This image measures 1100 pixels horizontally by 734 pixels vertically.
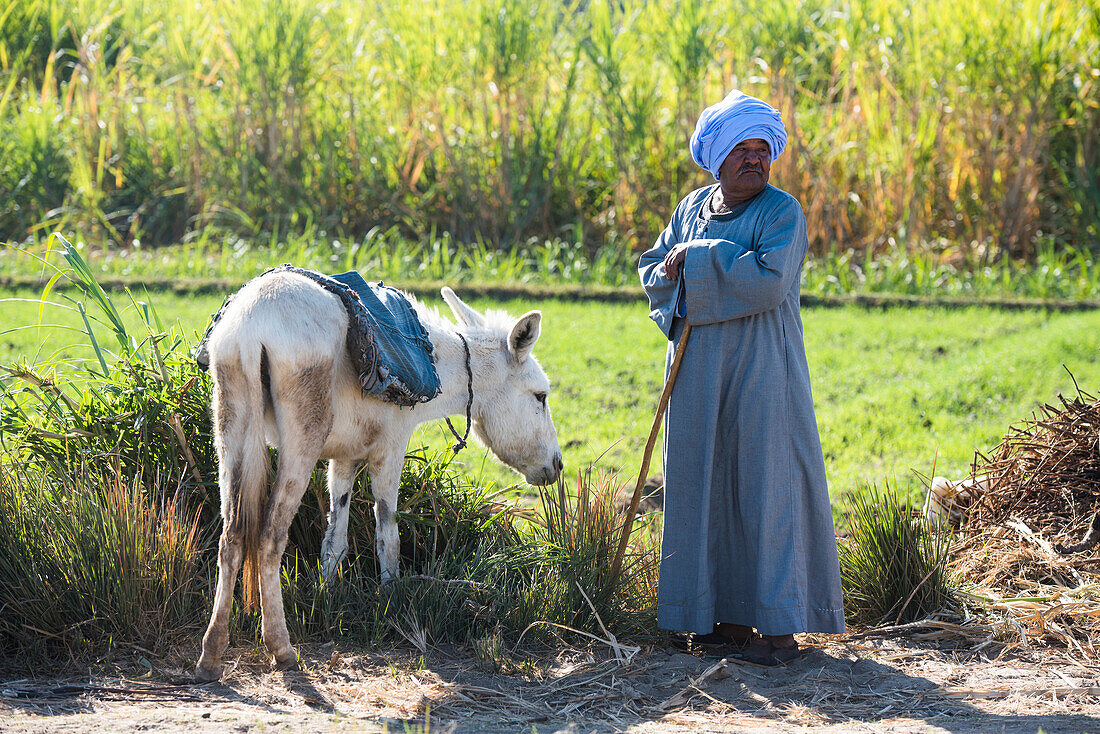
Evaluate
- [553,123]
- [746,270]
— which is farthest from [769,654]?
[553,123]

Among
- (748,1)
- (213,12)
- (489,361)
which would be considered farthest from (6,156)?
(489,361)

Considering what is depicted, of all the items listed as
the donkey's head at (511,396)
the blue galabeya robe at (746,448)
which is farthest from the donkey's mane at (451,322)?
the blue galabeya robe at (746,448)

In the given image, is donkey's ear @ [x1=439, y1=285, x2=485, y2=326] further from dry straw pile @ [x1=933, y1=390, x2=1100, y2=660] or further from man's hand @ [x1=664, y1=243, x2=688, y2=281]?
dry straw pile @ [x1=933, y1=390, x2=1100, y2=660]

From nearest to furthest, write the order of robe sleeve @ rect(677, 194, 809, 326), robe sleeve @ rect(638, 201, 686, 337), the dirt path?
the dirt path, robe sleeve @ rect(677, 194, 809, 326), robe sleeve @ rect(638, 201, 686, 337)

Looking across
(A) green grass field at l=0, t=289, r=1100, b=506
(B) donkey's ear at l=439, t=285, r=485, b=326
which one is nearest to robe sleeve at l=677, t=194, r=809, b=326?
(B) donkey's ear at l=439, t=285, r=485, b=326

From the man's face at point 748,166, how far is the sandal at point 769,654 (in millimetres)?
1727

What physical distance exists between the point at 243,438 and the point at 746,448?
1.82m

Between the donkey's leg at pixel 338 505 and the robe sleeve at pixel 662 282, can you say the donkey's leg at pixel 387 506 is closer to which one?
the donkey's leg at pixel 338 505

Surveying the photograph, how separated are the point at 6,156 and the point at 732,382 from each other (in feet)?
37.6

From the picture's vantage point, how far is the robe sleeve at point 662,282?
13.5ft

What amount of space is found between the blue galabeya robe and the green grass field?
208 cm

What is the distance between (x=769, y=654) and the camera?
13.1ft

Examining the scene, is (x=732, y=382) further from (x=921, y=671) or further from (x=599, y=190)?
(x=599, y=190)

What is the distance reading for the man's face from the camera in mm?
3951
